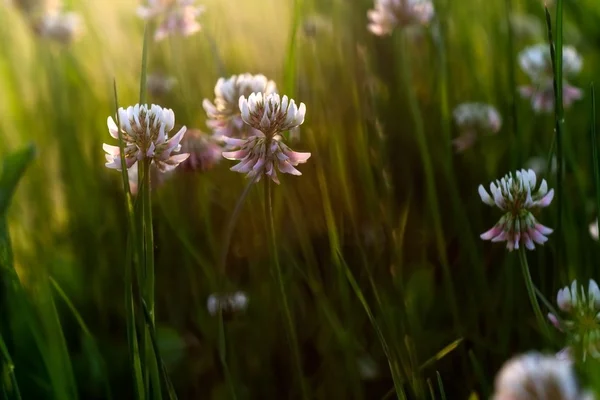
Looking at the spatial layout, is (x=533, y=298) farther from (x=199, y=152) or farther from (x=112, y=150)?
(x=199, y=152)

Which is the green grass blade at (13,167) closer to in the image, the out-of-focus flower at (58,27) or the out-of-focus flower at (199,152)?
the out-of-focus flower at (199,152)

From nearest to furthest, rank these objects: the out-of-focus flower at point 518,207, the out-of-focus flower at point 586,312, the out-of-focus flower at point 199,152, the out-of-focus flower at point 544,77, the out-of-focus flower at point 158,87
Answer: the out-of-focus flower at point 586,312 → the out-of-focus flower at point 518,207 → the out-of-focus flower at point 199,152 → the out-of-focus flower at point 544,77 → the out-of-focus flower at point 158,87

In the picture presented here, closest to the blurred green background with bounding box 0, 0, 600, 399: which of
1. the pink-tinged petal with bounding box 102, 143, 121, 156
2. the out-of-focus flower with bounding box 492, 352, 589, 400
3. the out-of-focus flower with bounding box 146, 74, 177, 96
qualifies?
the out-of-focus flower with bounding box 146, 74, 177, 96

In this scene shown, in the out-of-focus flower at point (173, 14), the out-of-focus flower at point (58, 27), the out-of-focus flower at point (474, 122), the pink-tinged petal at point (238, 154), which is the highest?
the out-of-focus flower at point (58, 27)

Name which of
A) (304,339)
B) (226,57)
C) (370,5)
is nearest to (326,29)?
(370,5)

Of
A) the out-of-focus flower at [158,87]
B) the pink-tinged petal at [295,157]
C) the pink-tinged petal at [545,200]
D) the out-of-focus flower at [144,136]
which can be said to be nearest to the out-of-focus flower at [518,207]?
the pink-tinged petal at [545,200]

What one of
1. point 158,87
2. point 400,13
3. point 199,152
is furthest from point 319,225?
point 158,87
